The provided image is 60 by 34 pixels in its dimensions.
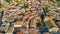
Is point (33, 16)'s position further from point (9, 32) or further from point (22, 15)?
point (9, 32)

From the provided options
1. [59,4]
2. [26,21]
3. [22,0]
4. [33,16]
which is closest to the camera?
[26,21]

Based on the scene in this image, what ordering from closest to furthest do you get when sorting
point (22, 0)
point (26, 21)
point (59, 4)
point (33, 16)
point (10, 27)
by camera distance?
1. point (10, 27)
2. point (26, 21)
3. point (33, 16)
4. point (59, 4)
5. point (22, 0)

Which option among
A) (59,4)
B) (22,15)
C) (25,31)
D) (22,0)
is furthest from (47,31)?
(22,0)

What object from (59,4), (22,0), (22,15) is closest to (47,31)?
(22,15)

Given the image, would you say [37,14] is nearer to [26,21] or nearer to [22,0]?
[26,21]

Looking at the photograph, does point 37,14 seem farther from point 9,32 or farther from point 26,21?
point 9,32

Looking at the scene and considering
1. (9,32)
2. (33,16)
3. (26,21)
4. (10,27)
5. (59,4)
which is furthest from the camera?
(59,4)

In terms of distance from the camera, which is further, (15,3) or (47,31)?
(15,3)

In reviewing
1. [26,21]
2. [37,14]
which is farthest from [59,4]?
[26,21]

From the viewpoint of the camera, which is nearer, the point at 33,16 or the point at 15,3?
the point at 33,16
